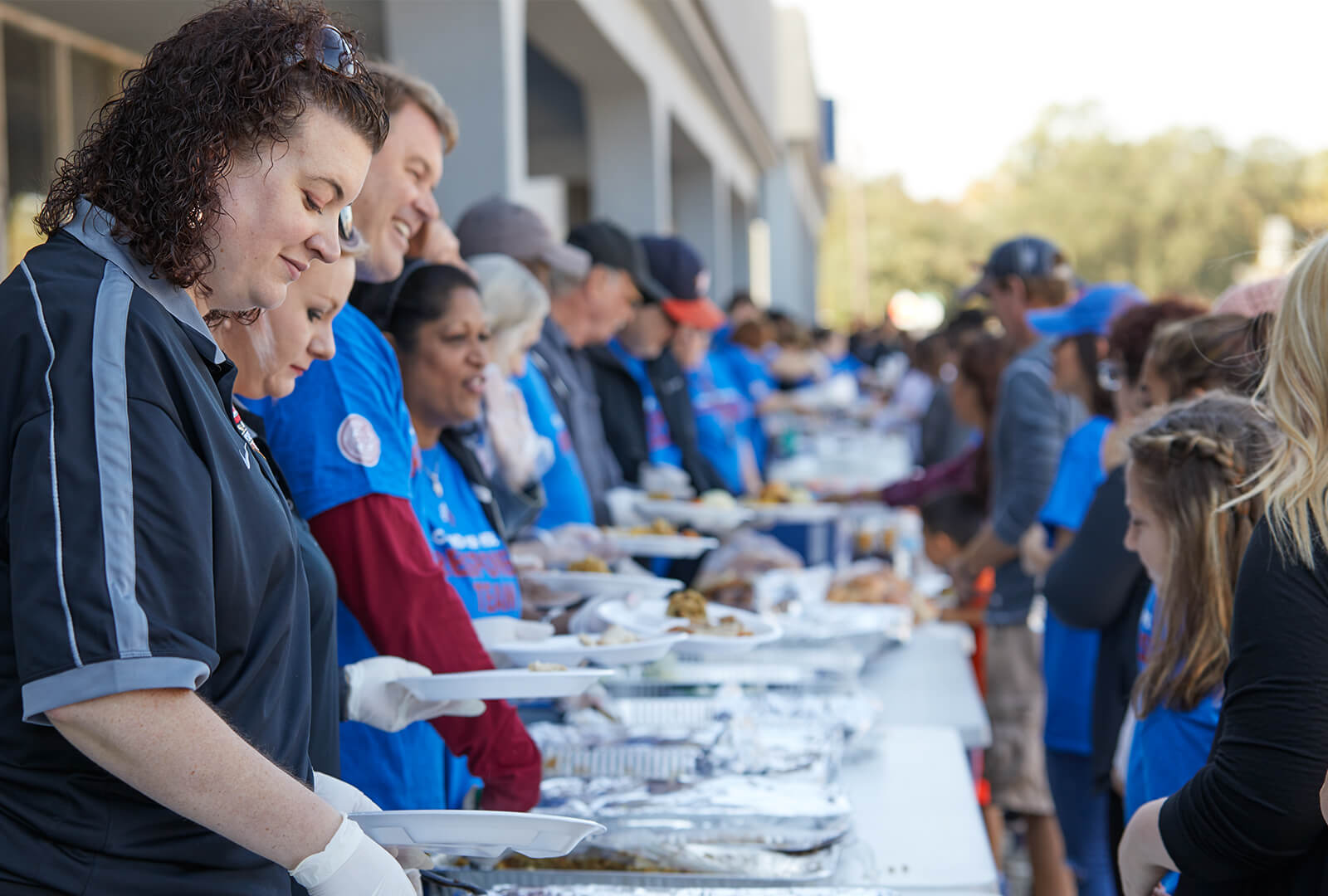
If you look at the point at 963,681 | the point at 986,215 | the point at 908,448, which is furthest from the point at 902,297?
the point at 986,215

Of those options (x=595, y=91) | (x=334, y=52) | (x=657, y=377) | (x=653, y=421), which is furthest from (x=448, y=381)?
(x=595, y=91)

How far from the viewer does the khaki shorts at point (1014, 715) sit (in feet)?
12.5

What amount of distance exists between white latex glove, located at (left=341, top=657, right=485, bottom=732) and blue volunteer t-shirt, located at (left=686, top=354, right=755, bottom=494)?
11.7 feet

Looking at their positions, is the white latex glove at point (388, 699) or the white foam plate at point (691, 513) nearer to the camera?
the white latex glove at point (388, 699)

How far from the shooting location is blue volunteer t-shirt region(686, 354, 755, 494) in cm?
563

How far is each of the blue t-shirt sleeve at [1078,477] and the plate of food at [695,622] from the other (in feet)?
3.56

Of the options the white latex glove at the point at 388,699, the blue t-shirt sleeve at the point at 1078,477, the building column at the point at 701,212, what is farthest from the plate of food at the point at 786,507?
the building column at the point at 701,212

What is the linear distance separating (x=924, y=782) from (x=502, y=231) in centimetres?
187

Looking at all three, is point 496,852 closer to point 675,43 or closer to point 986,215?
point 675,43

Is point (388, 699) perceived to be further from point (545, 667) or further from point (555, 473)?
point (555, 473)

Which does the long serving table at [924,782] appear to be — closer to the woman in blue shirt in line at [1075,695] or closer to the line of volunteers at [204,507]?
the woman in blue shirt in line at [1075,695]

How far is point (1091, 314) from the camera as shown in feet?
11.5

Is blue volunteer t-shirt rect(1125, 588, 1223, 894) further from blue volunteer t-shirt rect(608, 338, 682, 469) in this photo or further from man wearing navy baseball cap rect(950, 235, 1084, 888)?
blue volunteer t-shirt rect(608, 338, 682, 469)

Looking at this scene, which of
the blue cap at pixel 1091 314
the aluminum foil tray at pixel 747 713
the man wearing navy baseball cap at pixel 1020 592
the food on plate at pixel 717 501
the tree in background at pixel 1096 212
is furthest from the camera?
the tree in background at pixel 1096 212
